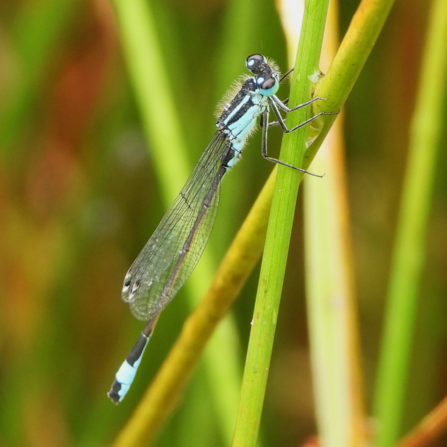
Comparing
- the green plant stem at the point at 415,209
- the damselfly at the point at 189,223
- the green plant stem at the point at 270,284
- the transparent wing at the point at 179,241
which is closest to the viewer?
the green plant stem at the point at 270,284

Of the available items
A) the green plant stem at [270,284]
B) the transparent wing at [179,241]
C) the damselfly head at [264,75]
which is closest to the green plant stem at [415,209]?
the damselfly head at [264,75]

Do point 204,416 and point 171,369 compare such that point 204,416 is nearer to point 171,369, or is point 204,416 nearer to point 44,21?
point 171,369

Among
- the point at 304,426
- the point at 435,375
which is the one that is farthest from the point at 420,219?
the point at 304,426

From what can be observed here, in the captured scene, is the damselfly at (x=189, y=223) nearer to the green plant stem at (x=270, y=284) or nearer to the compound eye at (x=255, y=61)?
the compound eye at (x=255, y=61)

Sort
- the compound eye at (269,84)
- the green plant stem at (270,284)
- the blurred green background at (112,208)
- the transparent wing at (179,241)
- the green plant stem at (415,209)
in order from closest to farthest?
the green plant stem at (270,284) < the green plant stem at (415,209) < the compound eye at (269,84) < the transparent wing at (179,241) < the blurred green background at (112,208)

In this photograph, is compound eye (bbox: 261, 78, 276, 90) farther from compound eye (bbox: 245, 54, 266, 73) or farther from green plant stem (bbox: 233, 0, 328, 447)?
green plant stem (bbox: 233, 0, 328, 447)

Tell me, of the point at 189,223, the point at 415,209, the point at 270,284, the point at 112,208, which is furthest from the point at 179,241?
the point at 270,284

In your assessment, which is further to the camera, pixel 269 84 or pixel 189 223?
pixel 189 223

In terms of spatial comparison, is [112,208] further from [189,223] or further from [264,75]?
[264,75]
